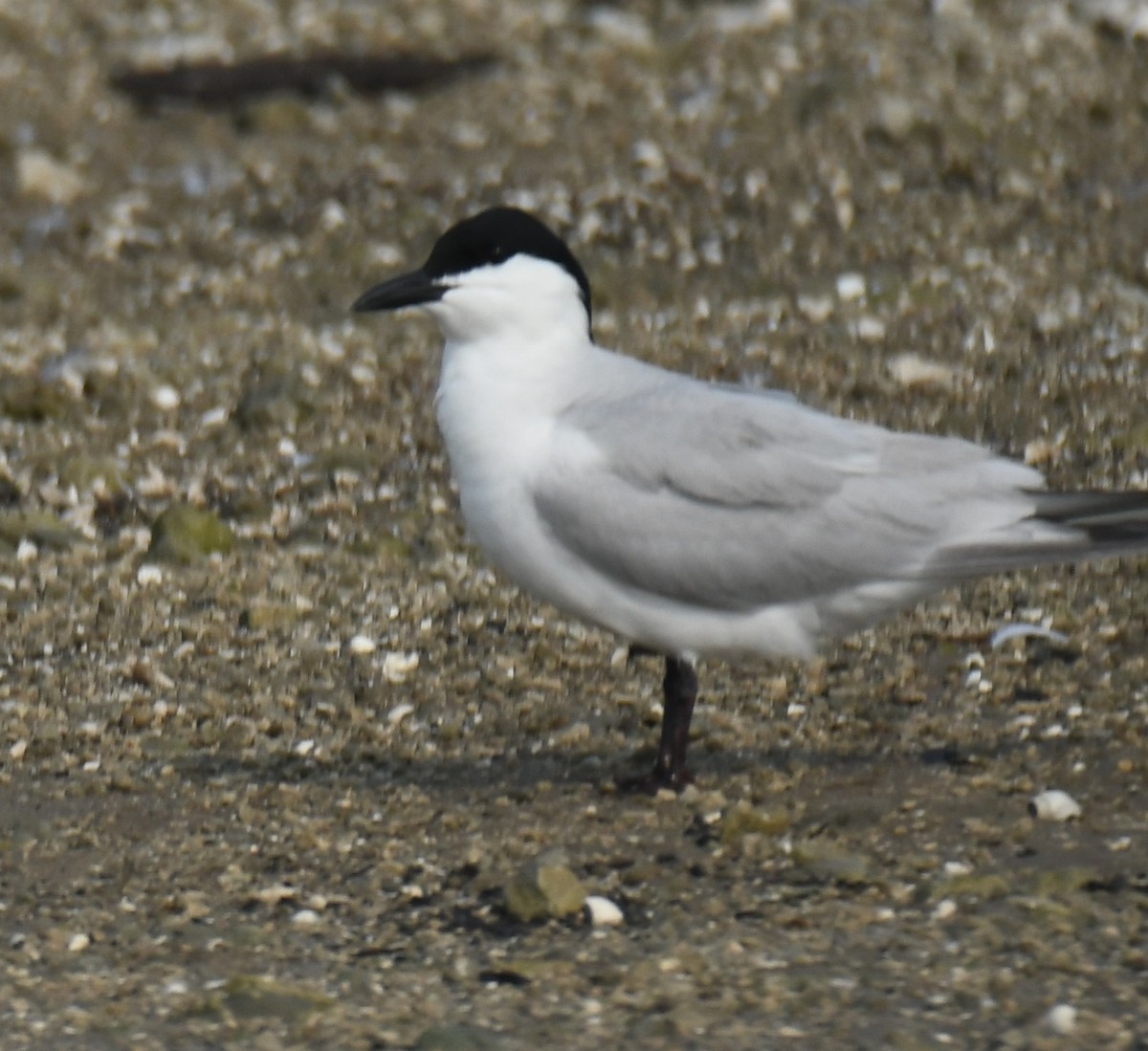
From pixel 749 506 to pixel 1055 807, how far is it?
818 millimetres

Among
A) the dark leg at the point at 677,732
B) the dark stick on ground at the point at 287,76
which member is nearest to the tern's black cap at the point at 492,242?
the dark leg at the point at 677,732

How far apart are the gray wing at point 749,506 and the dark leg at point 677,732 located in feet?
0.73

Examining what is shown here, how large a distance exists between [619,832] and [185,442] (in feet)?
8.72

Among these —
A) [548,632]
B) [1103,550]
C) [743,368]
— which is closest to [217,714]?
[548,632]

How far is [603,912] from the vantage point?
3.79 metres

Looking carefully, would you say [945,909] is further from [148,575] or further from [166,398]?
[166,398]

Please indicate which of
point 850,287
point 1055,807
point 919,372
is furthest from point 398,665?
point 850,287

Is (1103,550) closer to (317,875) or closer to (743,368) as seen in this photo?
(317,875)

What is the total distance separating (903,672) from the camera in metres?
4.93

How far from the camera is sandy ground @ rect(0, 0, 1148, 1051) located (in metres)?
3.61

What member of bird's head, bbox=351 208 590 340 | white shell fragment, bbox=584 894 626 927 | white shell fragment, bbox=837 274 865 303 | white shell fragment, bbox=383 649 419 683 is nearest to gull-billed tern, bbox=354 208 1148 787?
bird's head, bbox=351 208 590 340

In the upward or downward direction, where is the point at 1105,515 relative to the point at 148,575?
upward

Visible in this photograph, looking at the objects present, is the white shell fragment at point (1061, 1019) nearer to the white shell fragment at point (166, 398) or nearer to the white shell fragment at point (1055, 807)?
the white shell fragment at point (1055, 807)

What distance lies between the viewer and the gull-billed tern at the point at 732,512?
13.6 feet
